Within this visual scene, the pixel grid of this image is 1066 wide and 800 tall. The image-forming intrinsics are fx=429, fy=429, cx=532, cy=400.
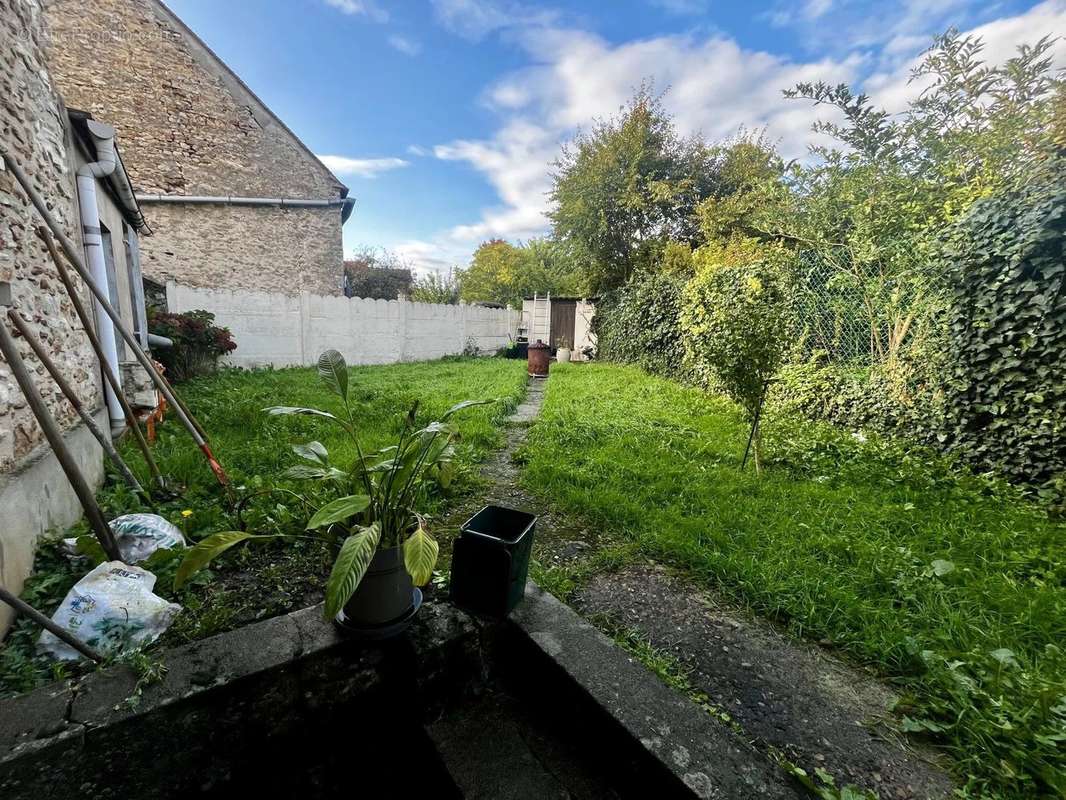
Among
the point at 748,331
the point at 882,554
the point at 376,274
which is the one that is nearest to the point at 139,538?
the point at 882,554

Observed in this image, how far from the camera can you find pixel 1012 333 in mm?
2934

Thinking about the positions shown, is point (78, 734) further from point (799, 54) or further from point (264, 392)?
point (799, 54)

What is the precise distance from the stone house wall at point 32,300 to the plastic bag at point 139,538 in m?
0.27

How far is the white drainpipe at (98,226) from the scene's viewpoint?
10.5ft

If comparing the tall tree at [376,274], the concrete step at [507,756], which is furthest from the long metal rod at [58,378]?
the tall tree at [376,274]

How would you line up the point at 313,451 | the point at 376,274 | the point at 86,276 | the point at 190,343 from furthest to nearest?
the point at 376,274 → the point at 190,343 → the point at 86,276 → the point at 313,451

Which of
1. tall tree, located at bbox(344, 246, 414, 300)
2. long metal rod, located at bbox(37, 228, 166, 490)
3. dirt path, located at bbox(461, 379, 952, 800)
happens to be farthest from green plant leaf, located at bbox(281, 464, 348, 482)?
tall tree, located at bbox(344, 246, 414, 300)

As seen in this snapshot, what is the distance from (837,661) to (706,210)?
45.0 ft

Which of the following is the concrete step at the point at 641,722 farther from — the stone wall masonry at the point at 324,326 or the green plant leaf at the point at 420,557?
the stone wall masonry at the point at 324,326

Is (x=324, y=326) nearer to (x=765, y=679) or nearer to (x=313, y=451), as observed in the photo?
(x=313, y=451)

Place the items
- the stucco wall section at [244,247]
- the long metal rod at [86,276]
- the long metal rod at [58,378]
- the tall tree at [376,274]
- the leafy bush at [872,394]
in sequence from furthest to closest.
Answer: the tall tree at [376,274] → the stucco wall section at [244,247] → the leafy bush at [872,394] → the long metal rod at [86,276] → the long metal rod at [58,378]

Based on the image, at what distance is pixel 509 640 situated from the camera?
5.47 feet

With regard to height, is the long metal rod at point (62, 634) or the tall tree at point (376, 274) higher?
the tall tree at point (376, 274)

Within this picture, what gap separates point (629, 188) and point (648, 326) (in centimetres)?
669
